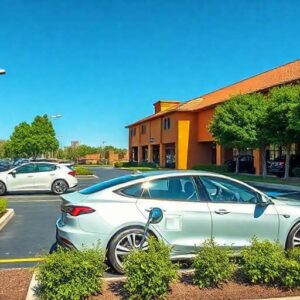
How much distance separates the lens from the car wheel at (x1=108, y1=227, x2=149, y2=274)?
20.8 ft

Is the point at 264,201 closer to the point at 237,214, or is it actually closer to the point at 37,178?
the point at 237,214

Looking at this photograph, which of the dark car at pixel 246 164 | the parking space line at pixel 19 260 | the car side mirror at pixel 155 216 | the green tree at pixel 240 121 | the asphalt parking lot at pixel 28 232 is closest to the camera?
the car side mirror at pixel 155 216

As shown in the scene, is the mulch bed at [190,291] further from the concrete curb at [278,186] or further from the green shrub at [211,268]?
the concrete curb at [278,186]

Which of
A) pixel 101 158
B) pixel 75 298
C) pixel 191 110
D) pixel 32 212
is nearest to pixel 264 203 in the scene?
pixel 75 298

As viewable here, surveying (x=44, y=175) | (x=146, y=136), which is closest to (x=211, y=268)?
(x=44, y=175)

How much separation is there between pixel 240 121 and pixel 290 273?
1113 inches

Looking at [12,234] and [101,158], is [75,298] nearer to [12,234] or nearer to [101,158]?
[12,234]

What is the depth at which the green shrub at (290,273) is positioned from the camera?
540cm

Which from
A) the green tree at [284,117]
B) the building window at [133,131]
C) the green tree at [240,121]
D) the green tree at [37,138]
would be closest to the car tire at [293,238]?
the green tree at [284,117]

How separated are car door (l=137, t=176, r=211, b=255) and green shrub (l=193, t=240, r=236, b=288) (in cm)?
102

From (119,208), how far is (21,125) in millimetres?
57067

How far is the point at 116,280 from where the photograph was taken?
18.9 feet

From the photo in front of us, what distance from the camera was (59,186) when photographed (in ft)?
67.2

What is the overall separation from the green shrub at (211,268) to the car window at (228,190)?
1.54 meters
